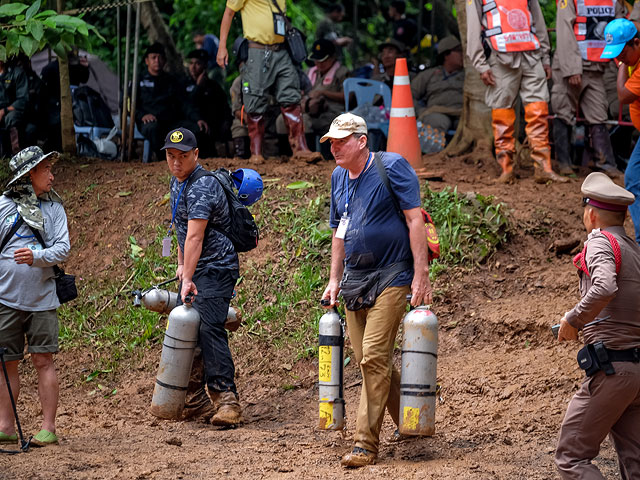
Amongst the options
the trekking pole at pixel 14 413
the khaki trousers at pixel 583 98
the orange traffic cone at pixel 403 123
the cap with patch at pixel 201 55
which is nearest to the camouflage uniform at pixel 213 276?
the trekking pole at pixel 14 413

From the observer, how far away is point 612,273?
4574 millimetres

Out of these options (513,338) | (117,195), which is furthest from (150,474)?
(117,195)

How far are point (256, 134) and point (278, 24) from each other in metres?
1.32

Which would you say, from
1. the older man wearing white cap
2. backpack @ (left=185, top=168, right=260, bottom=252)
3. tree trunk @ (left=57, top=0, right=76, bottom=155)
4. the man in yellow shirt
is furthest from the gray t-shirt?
tree trunk @ (left=57, top=0, right=76, bottom=155)

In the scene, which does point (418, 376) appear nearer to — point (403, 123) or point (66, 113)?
point (403, 123)

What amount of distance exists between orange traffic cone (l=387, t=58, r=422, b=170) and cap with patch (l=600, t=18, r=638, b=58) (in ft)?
12.1

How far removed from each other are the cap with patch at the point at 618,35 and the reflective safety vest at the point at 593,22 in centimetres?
345

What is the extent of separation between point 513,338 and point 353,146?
282 cm

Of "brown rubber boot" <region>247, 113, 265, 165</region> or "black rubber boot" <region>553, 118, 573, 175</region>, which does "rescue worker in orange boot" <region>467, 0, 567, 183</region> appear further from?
"brown rubber boot" <region>247, 113, 265, 165</region>

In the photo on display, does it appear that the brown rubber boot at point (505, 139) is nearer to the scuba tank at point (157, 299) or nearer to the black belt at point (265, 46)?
the black belt at point (265, 46)

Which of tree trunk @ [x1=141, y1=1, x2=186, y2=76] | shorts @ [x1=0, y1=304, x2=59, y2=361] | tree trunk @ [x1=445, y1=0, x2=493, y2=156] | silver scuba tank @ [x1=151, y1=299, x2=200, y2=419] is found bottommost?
silver scuba tank @ [x1=151, y1=299, x2=200, y2=419]

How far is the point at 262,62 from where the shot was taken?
1097 cm

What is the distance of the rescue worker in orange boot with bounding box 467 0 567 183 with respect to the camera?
33.0ft

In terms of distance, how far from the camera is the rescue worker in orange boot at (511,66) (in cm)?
1005
